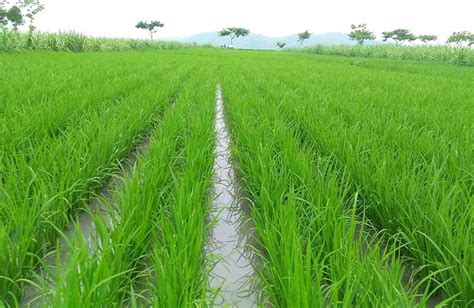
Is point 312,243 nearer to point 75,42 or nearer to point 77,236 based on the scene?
point 77,236

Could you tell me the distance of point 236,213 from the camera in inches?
73.2

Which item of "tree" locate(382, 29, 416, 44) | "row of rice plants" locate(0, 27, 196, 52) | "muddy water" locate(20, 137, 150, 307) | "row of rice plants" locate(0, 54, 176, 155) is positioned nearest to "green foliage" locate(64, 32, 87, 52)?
"row of rice plants" locate(0, 27, 196, 52)

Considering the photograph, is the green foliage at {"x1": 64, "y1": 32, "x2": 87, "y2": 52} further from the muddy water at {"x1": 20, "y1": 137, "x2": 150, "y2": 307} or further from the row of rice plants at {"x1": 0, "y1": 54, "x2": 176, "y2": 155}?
A: the muddy water at {"x1": 20, "y1": 137, "x2": 150, "y2": 307}

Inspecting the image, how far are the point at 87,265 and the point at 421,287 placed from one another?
1.12 metres

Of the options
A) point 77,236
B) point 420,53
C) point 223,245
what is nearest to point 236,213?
point 223,245

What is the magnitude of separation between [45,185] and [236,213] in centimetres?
91

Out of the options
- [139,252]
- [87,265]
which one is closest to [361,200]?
[139,252]

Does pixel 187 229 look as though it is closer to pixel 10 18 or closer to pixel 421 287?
pixel 421 287

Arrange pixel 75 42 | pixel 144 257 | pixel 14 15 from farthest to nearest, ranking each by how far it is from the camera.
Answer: pixel 14 15 → pixel 75 42 → pixel 144 257

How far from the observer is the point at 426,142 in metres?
2.30

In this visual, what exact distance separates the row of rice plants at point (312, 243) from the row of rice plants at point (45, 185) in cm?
73

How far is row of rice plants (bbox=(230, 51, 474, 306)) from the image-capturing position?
120 cm

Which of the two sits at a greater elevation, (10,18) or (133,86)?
(10,18)

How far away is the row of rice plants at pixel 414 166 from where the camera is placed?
3.95 feet
